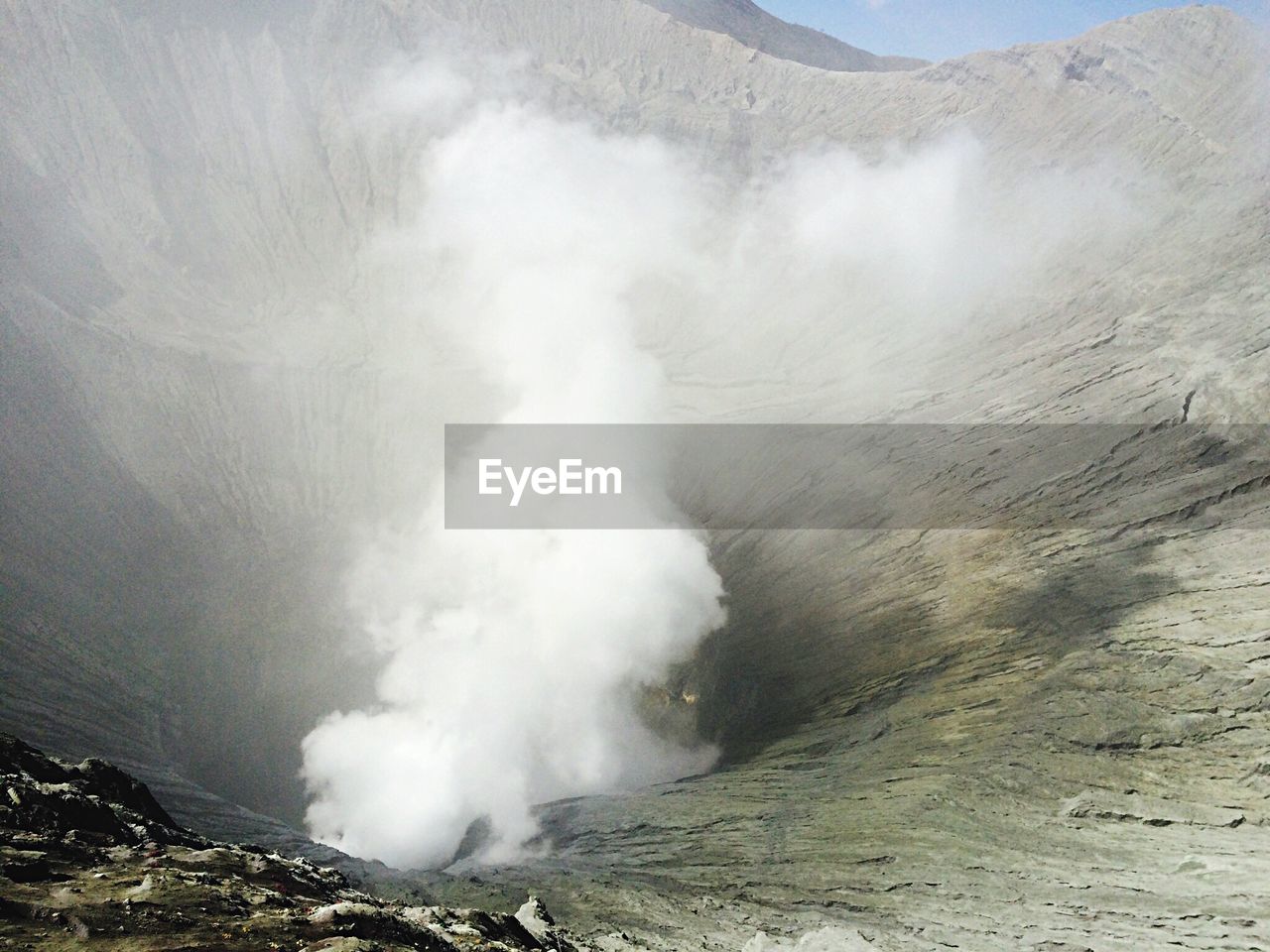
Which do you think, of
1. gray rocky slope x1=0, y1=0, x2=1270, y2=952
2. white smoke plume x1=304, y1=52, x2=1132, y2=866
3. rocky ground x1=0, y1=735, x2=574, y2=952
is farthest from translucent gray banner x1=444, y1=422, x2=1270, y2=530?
rocky ground x1=0, y1=735, x2=574, y2=952

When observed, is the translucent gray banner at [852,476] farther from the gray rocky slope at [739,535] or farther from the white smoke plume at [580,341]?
the white smoke plume at [580,341]

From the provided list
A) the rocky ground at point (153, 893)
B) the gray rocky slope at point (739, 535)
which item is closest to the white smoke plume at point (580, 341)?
the gray rocky slope at point (739, 535)

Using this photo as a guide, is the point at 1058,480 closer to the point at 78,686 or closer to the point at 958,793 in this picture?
the point at 958,793

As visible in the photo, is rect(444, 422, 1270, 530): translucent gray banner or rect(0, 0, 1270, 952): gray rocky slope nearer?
rect(0, 0, 1270, 952): gray rocky slope

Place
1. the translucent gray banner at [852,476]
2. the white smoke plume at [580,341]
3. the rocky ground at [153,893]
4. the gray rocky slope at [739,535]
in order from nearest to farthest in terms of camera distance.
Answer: the rocky ground at [153,893] → the gray rocky slope at [739,535] → the translucent gray banner at [852,476] → the white smoke plume at [580,341]

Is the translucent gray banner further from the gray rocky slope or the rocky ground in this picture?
the rocky ground

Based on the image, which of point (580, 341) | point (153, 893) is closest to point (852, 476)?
point (580, 341)

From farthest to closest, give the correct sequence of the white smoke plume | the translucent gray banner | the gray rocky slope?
the white smoke plume
the translucent gray banner
the gray rocky slope

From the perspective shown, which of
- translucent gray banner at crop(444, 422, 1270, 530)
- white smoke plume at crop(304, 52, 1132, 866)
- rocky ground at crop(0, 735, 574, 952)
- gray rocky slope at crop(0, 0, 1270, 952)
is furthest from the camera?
white smoke plume at crop(304, 52, 1132, 866)
